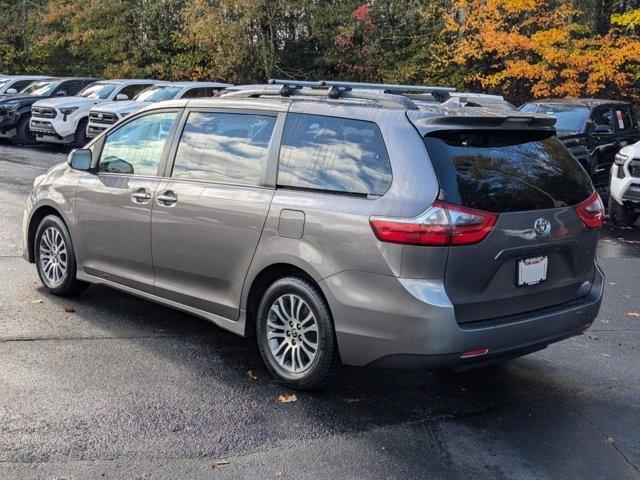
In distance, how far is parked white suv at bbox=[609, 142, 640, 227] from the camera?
10805mm

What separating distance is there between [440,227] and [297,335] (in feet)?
3.94

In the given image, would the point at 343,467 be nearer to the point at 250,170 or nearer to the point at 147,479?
the point at 147,479

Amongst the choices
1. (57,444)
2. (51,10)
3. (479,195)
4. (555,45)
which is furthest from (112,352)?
(51,10)

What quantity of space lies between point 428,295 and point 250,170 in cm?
156

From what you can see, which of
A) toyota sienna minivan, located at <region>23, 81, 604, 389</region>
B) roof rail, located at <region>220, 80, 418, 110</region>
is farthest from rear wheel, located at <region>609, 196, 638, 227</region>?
roof rail, located at <region>220, 80, 418, 110</region>

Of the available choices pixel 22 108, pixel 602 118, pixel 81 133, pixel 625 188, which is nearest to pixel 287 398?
pixel 625 188

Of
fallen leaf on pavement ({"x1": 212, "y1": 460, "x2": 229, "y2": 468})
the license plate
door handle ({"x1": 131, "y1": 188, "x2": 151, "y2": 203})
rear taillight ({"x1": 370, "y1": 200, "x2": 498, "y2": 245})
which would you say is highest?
rear taillight ({"x1": 370, "y1": 200, "x2": 498, "y2": 245})

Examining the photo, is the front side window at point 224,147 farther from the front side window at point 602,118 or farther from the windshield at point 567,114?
the front side window at point 602,118

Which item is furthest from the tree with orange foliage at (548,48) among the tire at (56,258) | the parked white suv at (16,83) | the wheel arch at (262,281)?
the wheel arch at (262,281)

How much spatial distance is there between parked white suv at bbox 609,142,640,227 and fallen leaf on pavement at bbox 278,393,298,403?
7659 mm

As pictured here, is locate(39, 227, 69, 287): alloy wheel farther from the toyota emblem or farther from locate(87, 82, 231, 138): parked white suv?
locate(87, 82, 231, 138): parked white suv

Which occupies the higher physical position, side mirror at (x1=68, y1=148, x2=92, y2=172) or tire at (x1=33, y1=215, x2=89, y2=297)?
side mirror at (x1=68, y1=148, x2=92, y2=172)

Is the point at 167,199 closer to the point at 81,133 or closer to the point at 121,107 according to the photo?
the point at 121,107

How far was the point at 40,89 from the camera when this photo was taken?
74.7ft
